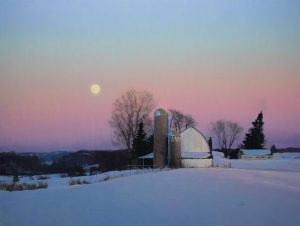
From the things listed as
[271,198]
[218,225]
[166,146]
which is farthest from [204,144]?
[218,225]

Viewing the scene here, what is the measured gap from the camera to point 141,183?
1669cm

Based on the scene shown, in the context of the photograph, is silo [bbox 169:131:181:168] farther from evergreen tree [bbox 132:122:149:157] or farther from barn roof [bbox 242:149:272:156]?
barn roof [bbox 242:149:272:156]

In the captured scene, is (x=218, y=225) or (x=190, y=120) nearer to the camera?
(x=218, y=225)

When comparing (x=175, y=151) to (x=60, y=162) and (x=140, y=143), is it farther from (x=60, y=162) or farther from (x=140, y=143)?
(x=60, y=162)

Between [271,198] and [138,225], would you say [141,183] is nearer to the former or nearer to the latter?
[271,198]

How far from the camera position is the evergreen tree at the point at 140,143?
64.1 metres

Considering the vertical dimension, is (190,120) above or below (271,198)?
above

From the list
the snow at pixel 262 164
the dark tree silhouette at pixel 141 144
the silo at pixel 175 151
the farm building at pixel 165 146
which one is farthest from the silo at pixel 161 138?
the dark tree silhouette at pixel 141 144

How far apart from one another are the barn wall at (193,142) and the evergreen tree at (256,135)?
49146 mm

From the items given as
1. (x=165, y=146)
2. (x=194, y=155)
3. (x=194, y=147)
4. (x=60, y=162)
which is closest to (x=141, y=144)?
(x=194, y=147)

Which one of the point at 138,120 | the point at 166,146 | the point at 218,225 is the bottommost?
the point at 218,225

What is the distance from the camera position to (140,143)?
64688mm

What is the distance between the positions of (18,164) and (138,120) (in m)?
24.9

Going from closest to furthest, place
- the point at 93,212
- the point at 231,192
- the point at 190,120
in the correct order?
the point at 93,212, the point at 231,192, the point at 190,120
